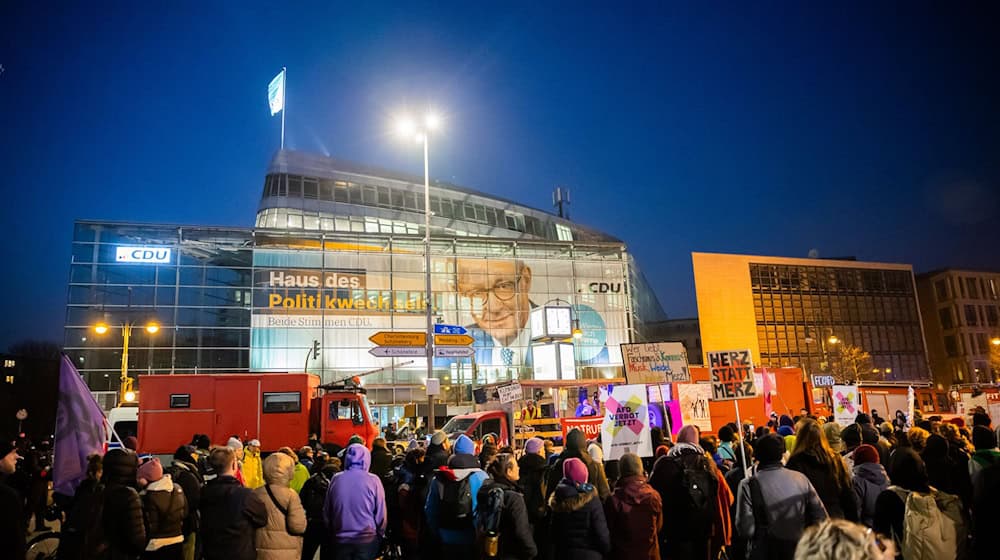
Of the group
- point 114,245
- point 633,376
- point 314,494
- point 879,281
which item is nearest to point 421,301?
point 114,245

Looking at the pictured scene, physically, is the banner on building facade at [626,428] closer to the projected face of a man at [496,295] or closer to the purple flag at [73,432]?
the purple flag at [73,432]

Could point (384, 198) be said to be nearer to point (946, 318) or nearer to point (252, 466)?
point (252, 466)

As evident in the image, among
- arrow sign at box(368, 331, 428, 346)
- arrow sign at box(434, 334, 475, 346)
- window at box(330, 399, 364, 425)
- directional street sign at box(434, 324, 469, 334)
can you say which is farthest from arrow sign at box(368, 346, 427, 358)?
window at box(330, 399, 364, 425)

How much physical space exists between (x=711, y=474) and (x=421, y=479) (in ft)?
10.2

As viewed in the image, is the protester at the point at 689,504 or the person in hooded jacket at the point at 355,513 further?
the person in hooded jacket at the point at 355,513

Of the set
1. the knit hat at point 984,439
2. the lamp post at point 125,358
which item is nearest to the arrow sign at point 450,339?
the knit hat at point 984,439

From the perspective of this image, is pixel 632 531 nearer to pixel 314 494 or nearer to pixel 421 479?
pixel 421 479

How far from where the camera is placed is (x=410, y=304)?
41844mm

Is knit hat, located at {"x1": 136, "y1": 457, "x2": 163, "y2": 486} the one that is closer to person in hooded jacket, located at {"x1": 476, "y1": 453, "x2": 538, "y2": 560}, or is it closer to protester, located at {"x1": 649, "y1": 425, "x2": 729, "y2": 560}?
person in hooded jacket, located at {"x1": 476, "y1": 453, "x2": 538, "y2": 560}

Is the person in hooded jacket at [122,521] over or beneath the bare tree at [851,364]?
beneath

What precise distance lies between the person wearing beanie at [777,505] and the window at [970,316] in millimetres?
80578

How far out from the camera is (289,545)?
6.11 metres

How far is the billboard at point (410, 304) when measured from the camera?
39438 mm

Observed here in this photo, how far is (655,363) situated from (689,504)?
10.2 meters
